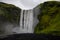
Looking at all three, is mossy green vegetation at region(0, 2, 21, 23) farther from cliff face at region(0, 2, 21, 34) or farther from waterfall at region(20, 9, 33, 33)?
waterfall at region(20, 9, 33, 33)

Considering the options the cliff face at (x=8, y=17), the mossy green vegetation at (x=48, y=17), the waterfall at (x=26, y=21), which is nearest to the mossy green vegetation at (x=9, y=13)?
the cliff face at (x=8, y=17)

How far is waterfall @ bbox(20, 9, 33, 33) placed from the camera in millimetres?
20328

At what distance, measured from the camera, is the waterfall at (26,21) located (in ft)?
66.7

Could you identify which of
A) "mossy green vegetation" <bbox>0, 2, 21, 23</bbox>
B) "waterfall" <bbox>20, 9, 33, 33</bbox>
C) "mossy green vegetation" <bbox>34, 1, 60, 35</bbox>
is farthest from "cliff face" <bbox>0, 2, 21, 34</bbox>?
"mossy green vegetation" <bbox>34, 1, 60, 35</bbox>

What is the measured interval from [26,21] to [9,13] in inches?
64.9

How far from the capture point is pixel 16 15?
A: 21.1 metres

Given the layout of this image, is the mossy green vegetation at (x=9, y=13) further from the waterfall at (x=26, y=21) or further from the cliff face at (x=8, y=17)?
the waterfall at (x=26, y=21)

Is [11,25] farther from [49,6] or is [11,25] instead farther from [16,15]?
[49,6]

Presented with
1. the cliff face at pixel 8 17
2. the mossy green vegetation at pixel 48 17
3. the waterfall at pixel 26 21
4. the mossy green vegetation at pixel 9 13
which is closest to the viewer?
the mossy green vegetation at pixel 48 17

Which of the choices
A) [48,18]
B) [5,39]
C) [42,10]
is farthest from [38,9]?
[5,39]

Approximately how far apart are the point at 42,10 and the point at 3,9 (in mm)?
3570

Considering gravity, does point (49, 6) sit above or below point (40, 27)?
above

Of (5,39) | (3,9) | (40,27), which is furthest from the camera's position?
(3,9)

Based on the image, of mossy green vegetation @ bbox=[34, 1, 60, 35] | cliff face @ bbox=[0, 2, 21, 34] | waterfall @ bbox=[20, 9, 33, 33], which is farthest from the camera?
waterfall @ bbox=[20, 9, 33, 33]
